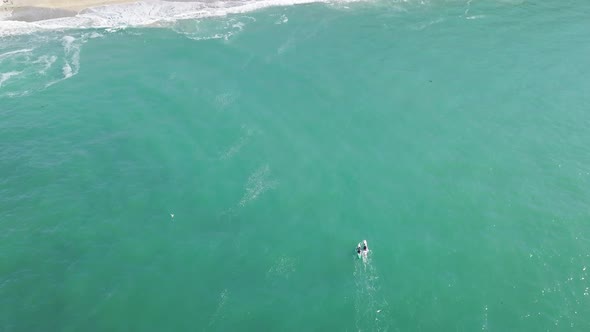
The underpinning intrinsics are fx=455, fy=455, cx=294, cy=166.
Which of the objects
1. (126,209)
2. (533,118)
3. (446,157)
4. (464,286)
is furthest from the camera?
(533,118)

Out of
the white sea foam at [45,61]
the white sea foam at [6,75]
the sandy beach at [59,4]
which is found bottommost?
the white sea foam at [6,75]

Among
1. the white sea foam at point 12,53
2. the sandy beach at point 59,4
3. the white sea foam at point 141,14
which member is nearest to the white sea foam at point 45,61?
the white sea foam at point 12,53

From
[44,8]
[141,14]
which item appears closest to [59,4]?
[44,8]

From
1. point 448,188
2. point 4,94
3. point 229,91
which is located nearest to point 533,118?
point 448,188

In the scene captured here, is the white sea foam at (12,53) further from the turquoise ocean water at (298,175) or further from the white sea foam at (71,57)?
the white sea foam at (71,57)

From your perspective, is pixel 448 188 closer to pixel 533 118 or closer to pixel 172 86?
pixel 533 118

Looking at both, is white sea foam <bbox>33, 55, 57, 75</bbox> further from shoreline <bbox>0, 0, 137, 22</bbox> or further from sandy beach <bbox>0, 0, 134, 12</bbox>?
sandy beach <bbox>0, 0, 134, 12</bbox>

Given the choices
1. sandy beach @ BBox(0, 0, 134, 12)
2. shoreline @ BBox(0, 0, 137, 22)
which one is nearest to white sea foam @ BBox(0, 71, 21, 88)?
shoreline @ BBox(0, 0, 137, 22)
